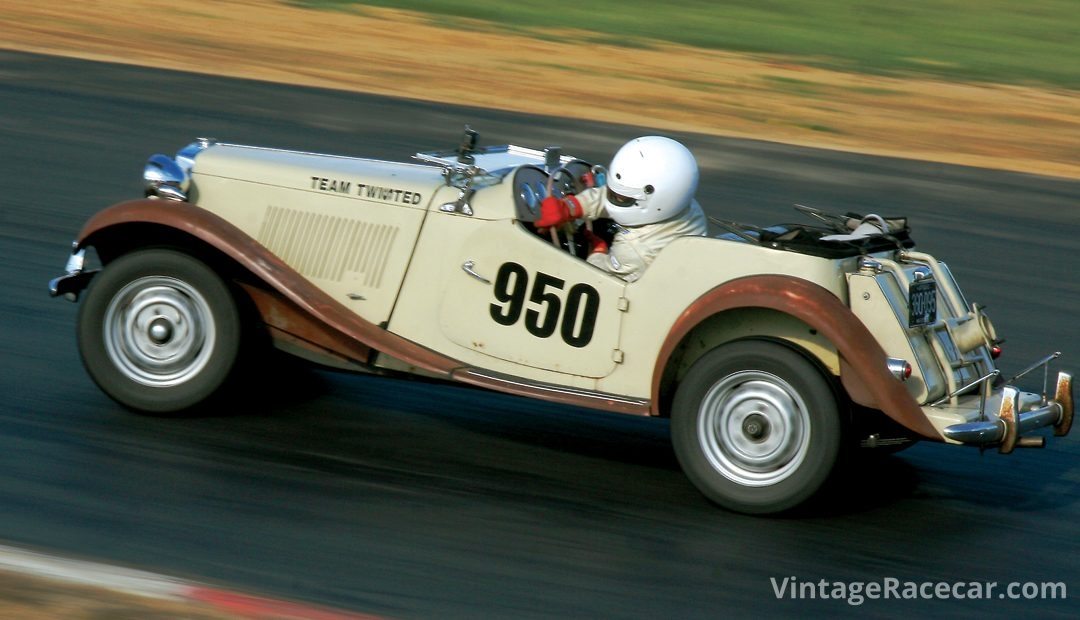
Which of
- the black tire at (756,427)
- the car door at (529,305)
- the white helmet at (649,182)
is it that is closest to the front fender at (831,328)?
the black tire at (756,427)

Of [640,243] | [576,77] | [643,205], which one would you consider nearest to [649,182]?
[643,205]

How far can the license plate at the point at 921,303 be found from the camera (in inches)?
241

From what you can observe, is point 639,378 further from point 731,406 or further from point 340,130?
point 340,130

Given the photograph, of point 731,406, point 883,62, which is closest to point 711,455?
point 731,406

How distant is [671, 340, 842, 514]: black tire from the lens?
18.9 feet

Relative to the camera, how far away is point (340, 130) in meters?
14.6

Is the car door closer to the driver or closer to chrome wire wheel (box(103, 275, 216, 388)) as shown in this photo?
the driver

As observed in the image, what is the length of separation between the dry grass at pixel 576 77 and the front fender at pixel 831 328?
9798 millimetres

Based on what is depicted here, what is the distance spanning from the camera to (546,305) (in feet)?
20.7

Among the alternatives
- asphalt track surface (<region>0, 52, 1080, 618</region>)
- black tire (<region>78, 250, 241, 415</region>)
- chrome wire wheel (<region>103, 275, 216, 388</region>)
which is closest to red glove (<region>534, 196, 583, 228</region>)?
asphalt track surface (<region>0, 52, 1080, 618</region>)

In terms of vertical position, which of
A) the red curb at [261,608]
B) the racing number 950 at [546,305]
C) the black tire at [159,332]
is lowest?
the red curb at [261,608]

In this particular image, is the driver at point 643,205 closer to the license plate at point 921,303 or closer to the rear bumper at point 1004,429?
the license plate at point 921,303

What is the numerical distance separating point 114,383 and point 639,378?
256 cm

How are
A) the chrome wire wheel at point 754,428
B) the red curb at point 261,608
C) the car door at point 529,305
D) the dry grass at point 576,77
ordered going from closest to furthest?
1. the red curb at point 261,608
2. the chrome wire wheel at point 754,428
3. the car door at point 529,305
4. the dry grass at point 576,77
